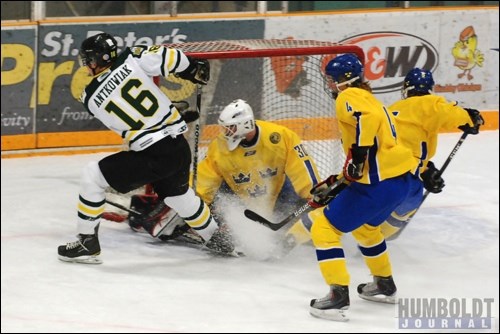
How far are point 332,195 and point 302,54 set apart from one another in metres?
1.20

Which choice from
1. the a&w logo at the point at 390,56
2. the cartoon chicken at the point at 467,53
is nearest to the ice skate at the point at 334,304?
the a&w logo at the point at 390,56

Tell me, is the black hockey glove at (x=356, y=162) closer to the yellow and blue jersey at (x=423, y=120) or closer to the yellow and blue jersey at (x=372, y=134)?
the yellow and blue jersey at (x=372, y=134)

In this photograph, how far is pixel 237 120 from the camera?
537 centimetres

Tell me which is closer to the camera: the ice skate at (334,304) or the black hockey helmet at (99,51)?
the ice skate at (334,304)

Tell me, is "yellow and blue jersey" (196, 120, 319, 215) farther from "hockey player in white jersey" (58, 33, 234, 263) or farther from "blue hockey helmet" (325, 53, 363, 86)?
"blue hockey helmet" (325, 53, 363, 86)

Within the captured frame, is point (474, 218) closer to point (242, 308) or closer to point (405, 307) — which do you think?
point (405, 307)

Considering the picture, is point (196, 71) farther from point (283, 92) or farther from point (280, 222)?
point (283, 92)

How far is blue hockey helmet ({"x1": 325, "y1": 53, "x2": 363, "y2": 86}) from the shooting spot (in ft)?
15.7

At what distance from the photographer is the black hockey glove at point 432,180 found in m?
5.34

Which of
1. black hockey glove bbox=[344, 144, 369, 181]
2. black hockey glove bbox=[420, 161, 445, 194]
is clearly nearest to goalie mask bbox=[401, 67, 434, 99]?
black hockey glove bbox=[420, 161, 445, 194]

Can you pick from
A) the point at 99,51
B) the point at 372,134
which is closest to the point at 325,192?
the point at 372,134

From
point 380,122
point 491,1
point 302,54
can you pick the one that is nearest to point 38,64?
point 302,54

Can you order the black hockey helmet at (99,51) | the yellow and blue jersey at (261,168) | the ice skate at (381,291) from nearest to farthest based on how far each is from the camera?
the ice skate at (381,291), the black hockey helmet at (99,51), the yellow and blue jersey at (261,168)

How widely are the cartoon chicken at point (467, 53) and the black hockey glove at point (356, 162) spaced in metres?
3.97
